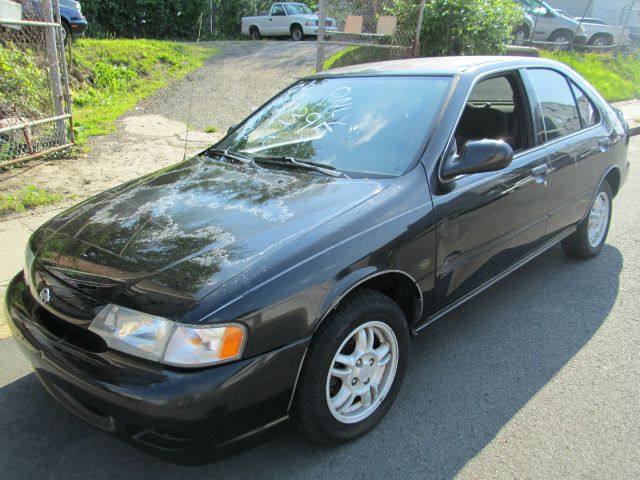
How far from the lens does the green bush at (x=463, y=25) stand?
8984 mm

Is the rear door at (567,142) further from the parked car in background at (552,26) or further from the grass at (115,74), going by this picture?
the parked car in background at (552,26)

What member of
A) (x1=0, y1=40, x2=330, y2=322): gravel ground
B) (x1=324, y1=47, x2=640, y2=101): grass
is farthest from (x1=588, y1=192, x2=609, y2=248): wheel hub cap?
(x1=324, y1=47, x2=640, y2=101): grass

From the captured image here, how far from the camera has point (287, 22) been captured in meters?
20.8

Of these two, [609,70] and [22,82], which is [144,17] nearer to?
[22,82]

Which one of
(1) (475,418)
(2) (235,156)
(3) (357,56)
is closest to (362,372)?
(1) (475,418)

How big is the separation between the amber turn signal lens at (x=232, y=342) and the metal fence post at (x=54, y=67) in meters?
5.67

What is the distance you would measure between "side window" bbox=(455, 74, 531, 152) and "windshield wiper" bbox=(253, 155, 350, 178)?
1.00 meters

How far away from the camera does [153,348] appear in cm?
192

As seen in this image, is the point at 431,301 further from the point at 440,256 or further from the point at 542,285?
the point at 542,285

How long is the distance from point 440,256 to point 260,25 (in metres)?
21.2

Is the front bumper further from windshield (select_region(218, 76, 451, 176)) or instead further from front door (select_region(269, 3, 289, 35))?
front door (select_region(269, 3, 289, 35))

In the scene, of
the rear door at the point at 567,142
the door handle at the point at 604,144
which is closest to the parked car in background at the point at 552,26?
the door handle at the point at 604,144

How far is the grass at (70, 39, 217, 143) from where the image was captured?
8549 millimetres

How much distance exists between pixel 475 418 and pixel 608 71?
52.8 ft
